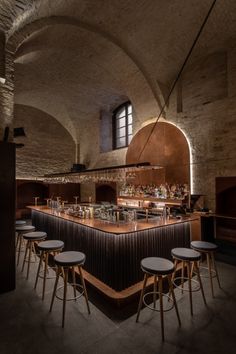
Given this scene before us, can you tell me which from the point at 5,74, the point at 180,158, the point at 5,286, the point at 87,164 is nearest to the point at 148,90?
the point at 180,158

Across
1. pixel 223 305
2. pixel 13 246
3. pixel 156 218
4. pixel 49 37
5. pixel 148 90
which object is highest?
pixel 49 37

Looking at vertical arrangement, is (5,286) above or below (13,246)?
below

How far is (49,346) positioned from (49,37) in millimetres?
6246

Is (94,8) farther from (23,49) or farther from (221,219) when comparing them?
(221,219)

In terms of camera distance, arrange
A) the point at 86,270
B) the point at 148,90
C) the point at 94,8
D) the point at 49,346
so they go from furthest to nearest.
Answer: the point at 148,90 → the point at 94,8 → the point at 86,270 → the point at 49,346

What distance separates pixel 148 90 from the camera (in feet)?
21.4

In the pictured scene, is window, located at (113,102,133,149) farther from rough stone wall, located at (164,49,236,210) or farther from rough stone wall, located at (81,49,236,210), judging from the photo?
rough stone wall, located at (164,49,236,210)

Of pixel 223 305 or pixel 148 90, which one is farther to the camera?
pixel 148 90

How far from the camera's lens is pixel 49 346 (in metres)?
2.02

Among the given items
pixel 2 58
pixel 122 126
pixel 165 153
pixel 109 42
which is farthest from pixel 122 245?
pixel 122 126

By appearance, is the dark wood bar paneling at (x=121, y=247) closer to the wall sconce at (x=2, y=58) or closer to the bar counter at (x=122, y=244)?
the bar counter at (x=122, y=244)

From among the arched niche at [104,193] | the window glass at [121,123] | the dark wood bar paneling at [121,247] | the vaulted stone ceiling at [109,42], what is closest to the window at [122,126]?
the window glass at [121,123]

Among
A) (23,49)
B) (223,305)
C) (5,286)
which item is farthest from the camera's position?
(23,49)

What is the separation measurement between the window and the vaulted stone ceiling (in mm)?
780
